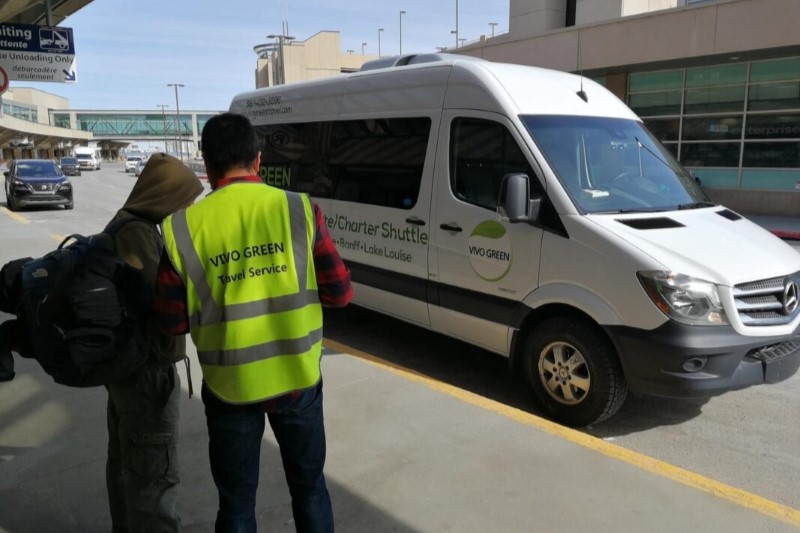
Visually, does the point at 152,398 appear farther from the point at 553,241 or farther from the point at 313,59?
the point at 313,59

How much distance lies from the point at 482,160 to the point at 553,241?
962mm

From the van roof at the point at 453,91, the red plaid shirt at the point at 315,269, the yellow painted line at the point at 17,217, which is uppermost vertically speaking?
the van roof at the point at 453,91

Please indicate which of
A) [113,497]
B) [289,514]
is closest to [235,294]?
[113,497]

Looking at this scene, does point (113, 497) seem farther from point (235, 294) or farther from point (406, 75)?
point (406, 75)

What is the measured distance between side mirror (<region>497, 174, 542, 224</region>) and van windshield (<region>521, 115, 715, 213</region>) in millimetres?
266

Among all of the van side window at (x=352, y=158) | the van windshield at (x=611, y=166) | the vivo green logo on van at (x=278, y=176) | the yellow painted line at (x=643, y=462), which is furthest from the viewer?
the vivo green logo on van at (x=278, y=176)

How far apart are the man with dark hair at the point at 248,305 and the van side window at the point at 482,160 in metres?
2.69

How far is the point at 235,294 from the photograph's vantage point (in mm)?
1939

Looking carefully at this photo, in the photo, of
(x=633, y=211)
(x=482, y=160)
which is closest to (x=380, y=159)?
(x=482, y=160)

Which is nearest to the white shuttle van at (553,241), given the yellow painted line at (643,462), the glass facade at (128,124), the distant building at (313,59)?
the yellow painted line at (643,462)

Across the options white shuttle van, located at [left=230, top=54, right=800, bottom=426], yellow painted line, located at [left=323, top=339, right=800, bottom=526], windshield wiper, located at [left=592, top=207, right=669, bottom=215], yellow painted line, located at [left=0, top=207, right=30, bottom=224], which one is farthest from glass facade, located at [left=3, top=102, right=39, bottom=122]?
windshield wiper, located at [left=592, top=207, right=669, bottom=215]

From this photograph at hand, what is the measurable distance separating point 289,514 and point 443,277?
256cm

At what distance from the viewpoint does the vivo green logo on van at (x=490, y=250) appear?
4.54 m

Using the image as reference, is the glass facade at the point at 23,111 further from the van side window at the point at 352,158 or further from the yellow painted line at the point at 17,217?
the van side window at the point at 352,158
